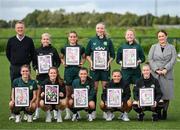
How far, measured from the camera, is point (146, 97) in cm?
890

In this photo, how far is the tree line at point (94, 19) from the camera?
6397 centimetres

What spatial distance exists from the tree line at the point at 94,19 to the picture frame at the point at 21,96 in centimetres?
5405

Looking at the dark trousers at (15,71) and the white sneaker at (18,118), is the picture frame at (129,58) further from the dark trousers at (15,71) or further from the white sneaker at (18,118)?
the white sneaker at (18,118)

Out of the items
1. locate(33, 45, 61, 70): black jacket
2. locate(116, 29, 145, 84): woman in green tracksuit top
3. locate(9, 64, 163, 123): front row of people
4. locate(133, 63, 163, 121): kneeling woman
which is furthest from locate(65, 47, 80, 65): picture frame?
locate(133, 63, 163, 121): kneeling woman

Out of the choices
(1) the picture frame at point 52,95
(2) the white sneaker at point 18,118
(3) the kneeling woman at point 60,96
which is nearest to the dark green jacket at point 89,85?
(3) the kneeling woman at point 60,96

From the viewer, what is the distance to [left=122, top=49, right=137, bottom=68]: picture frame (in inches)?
→ 362

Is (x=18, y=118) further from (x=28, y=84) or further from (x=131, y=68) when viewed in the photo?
(x=131, y=68)

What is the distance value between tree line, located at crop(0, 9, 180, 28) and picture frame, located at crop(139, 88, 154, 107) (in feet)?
178

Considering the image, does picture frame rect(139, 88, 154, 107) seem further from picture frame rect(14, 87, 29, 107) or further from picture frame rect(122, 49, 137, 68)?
picture frame rect(14, 87, 29, 107)

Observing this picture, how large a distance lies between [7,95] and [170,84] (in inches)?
194

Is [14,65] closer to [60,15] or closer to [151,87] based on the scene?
[151,87]

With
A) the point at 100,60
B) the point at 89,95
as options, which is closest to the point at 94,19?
the point at 100,60

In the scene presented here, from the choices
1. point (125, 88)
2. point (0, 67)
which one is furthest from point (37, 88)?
point (0, 67)

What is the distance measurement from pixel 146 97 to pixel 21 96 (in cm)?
218
